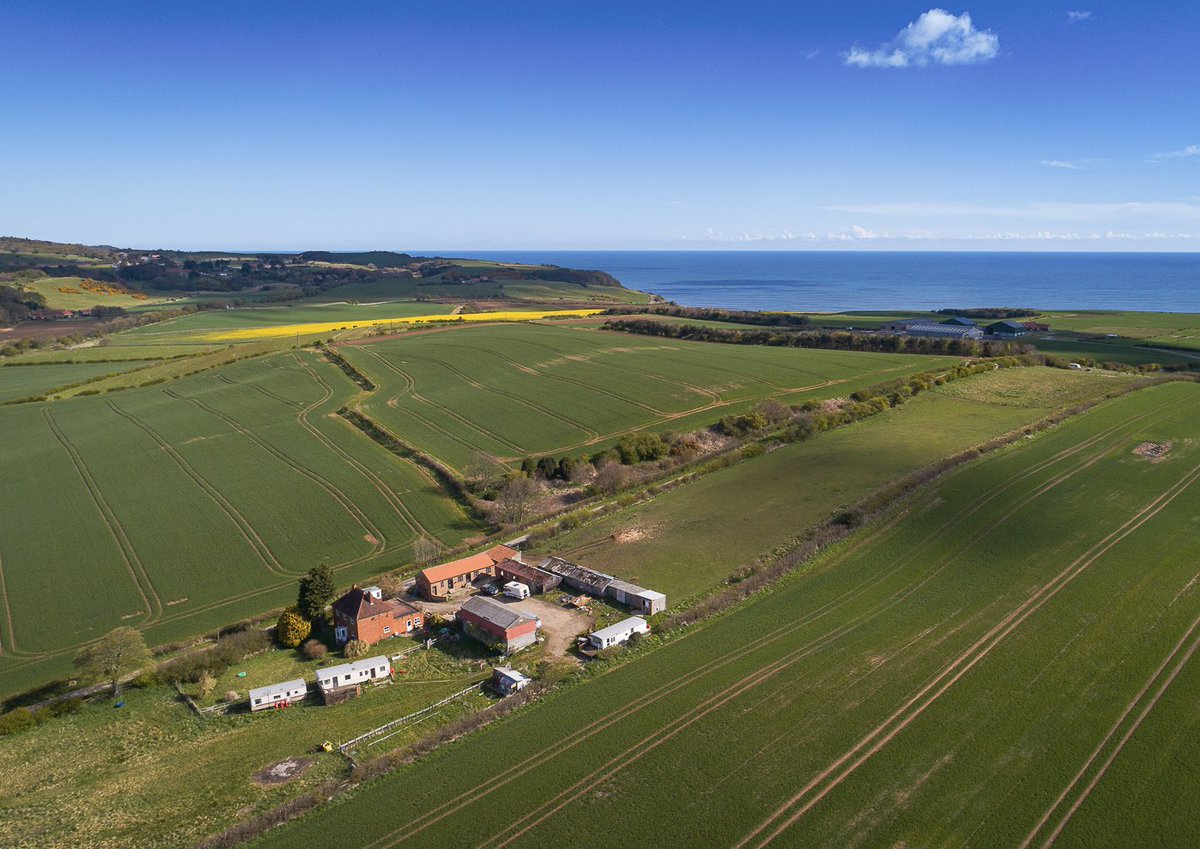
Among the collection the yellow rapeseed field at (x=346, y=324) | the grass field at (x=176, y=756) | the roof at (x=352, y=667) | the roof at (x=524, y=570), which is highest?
the yellow rapeseed field at (x=346, y=324)

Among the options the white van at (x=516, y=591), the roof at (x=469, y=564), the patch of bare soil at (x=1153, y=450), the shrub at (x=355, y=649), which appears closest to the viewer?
the shrub at (x=355, y=649)

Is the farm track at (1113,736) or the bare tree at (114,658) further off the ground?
the farm track at (1113,736)

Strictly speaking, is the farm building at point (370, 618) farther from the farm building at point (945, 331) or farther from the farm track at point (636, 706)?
the farm building at point (945, 331)

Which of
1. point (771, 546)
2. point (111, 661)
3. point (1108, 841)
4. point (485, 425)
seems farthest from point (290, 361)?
point (1108, 841)

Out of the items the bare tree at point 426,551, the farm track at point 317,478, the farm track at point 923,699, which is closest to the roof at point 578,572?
the bare tree at point 426,551

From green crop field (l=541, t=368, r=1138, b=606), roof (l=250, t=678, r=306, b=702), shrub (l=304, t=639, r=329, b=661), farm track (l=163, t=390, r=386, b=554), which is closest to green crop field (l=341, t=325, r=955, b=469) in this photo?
farm track (l=163, t=390, r=386, b=554)

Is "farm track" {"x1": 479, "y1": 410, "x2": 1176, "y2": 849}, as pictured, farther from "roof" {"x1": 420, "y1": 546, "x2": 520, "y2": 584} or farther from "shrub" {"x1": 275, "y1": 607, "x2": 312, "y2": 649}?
"shrub" {"x1": 275, "y1": 607, "x2": 312, "y2": 649}

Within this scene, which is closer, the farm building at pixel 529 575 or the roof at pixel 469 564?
the farm building at pixel 529 575
